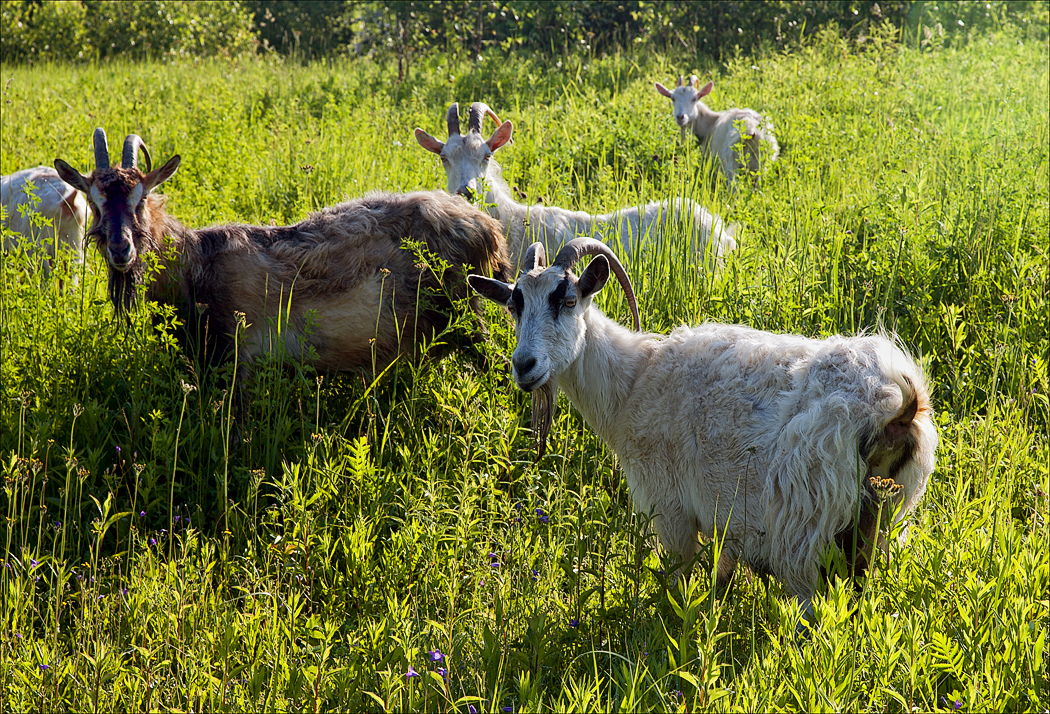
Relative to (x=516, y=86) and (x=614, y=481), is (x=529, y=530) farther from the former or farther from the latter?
(x=516, y=86)

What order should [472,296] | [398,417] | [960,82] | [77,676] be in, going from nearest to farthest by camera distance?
[77,676]
[398,417]
[472,296]
[960,82]

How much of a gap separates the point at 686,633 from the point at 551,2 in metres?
15.5

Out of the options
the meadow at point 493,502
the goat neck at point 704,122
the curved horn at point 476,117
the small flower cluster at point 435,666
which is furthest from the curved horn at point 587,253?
the goat neck at point 704,122

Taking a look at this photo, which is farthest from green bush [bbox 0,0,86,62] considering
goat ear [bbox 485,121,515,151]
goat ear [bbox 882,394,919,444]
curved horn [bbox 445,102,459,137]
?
goat ear [bbox 882,394,919,444]

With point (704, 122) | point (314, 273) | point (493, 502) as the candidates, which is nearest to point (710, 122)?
point (704, 122)

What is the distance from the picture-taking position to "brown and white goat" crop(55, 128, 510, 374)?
482 centimetres

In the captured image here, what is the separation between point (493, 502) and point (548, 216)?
3.11m

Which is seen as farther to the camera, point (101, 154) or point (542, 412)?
point (101, 154)

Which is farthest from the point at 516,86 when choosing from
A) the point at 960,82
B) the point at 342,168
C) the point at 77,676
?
the point at 77,676

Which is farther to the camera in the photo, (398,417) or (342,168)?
(342,168)

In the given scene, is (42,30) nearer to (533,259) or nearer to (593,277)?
(533,259)

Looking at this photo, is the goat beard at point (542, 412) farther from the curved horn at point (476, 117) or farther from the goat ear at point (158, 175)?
the curved horn at point (476, 117)

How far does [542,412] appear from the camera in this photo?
4.16 m

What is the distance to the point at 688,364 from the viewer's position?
367cm
